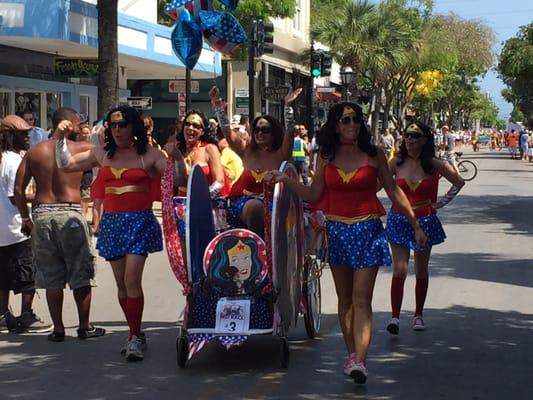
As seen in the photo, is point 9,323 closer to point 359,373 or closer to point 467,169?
point 359,373

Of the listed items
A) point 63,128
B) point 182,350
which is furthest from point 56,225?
point 182,350

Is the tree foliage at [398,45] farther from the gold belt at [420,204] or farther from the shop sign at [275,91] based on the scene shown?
the gold belt at [420,204]

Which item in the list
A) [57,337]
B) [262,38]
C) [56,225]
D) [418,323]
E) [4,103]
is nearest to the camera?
[56,225]

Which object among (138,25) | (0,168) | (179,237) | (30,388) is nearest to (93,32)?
(138,25)

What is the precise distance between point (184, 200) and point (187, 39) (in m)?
3.40

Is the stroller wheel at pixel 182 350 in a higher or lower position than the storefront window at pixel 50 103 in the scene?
lower

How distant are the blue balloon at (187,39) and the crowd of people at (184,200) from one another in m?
2.64

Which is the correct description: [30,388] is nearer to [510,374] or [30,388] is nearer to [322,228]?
[322,228]

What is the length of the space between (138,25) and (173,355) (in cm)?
1548

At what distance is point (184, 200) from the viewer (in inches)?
322

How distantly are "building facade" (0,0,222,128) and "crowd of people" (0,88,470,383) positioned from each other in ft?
33.1

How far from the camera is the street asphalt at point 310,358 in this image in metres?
6.45

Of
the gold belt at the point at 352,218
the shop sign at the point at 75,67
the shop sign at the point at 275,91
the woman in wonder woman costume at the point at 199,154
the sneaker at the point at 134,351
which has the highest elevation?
the shop sign at the point at 75,67

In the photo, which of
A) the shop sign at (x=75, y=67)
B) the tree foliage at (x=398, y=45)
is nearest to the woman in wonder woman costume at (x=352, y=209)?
the shop sign at (x=75, y=67)
